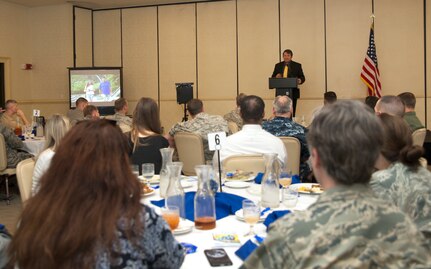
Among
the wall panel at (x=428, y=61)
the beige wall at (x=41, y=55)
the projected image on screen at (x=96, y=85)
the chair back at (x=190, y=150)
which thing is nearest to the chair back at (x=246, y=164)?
the chair back at (x=190, y=150)

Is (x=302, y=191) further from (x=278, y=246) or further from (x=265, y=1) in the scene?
(x=265, y=1)

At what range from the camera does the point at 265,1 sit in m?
10.4

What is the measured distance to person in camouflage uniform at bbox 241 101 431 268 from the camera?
4.08ft

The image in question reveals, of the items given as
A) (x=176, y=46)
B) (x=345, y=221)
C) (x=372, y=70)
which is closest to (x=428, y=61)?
(x=372, y=70)

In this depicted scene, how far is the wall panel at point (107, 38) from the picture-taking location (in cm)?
1169

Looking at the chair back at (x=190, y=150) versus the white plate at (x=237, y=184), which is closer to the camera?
the white plate at (x=237, y=184)

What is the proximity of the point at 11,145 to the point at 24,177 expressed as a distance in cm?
358

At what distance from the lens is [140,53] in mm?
11562

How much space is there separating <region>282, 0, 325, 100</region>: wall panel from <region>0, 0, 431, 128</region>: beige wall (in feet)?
0.07

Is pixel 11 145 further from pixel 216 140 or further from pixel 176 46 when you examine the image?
pixel 176 46

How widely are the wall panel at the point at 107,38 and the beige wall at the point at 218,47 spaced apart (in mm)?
26

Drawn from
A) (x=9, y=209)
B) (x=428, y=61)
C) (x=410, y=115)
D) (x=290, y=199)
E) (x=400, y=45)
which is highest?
(x=400, y=45)

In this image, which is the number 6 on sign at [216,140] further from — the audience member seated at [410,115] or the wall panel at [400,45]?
the wall panel at [400,45]

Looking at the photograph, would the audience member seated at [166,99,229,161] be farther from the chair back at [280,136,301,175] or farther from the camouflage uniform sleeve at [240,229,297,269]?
the camouflage uniform sleeve at [240,229,297,269]
